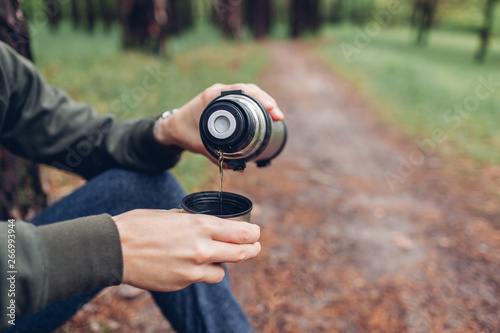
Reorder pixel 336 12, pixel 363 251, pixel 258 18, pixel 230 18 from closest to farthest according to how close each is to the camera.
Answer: pixel 363 251, pixel 230 18, pixel 258 18, pixel 336 12

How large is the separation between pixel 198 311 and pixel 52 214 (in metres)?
0.73

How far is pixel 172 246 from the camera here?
989 mm

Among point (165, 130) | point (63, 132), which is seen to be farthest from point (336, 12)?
point (165, 130)

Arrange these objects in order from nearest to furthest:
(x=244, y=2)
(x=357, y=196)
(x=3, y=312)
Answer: (x=3, y=312), (x=357, y=196), (x=244, y=2)

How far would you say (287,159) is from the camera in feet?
17.7

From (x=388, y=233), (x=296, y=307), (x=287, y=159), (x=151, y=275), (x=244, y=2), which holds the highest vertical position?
(x=151, y=275)

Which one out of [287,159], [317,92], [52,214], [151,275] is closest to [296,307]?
[52,214]

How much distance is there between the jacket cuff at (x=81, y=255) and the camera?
0.91 meters

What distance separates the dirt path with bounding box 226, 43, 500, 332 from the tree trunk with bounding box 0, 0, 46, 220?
1462 mm

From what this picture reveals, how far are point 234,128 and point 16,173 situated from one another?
6.18ft

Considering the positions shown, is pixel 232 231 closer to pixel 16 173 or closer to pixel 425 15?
pixel 16 173

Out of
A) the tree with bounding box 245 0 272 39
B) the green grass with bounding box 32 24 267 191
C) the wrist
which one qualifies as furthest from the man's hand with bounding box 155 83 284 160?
the tree with bounding box 245 0 272 39

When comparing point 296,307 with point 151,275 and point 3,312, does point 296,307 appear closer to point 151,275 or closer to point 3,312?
point 151,275

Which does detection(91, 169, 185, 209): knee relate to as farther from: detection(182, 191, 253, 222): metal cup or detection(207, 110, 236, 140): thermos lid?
detection(207, 110, 236, 140): thermos lid
